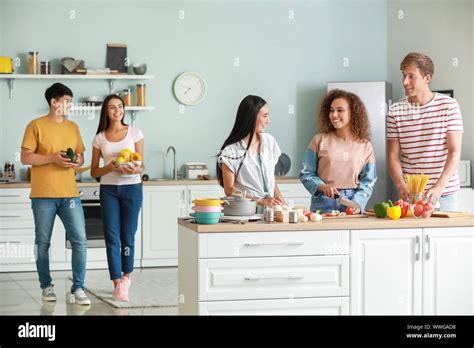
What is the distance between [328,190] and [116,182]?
1.72m

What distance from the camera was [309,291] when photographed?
3646mm

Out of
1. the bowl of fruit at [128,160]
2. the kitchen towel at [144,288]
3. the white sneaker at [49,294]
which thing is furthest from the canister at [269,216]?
the white sneaker at [49,294]

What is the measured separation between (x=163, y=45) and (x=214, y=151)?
111 centimetres

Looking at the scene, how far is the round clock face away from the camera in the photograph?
791 centimetres

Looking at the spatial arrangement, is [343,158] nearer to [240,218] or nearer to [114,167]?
[240,218]

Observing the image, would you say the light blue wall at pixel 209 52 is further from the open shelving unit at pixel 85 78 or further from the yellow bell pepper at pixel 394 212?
the yellow bell pepper at pixel 394 212

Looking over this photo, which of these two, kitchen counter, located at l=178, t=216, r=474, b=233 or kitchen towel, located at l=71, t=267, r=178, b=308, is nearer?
kitchen counter, located at l=178, t=216, r=474, b=233

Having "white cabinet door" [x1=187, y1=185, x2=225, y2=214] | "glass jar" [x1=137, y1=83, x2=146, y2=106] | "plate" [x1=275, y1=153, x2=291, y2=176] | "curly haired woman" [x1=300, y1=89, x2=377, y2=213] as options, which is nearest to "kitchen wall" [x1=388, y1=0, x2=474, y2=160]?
"plate" [x1=275, y1=153, x2=291, y2=176]

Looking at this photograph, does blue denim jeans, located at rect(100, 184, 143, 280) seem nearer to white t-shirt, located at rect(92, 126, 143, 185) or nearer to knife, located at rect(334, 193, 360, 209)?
white t-shirt, located at rect(92, 126, 143, 185)

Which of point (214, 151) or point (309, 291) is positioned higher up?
point (214, 151)

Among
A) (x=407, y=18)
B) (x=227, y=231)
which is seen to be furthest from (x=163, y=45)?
(x=227, y=231)

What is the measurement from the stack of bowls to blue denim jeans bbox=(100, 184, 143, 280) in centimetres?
179

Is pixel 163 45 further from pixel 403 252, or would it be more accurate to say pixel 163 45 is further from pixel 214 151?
pixel 403 252

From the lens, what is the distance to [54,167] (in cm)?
523
